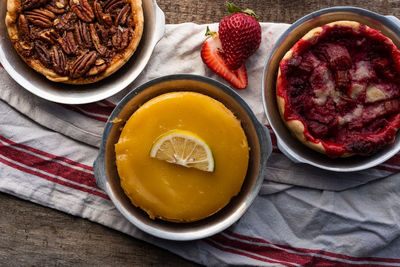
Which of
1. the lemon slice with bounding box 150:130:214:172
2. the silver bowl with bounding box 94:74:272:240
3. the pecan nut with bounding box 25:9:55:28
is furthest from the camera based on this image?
the pecan nut with bounding box 25:9:55:28

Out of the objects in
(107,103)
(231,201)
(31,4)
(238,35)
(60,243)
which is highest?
(31,4)

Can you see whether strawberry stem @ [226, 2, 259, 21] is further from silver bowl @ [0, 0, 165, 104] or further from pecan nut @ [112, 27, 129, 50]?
pecan nut @ [112, 27, 129, 50]

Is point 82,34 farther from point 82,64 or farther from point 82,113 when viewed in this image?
point 82,113

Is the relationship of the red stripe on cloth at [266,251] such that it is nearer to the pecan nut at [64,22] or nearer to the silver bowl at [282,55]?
the silver bowl at [282,55]

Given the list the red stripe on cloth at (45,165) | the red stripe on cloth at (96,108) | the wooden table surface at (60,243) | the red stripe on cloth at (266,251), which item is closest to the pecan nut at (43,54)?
the red stripe on cloth at (96,108)

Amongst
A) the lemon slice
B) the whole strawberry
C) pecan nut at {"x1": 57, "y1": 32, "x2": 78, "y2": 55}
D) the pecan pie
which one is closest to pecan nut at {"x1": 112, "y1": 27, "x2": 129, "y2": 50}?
the pecan pie

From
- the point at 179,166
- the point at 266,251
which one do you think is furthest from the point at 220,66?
the point at 266,251

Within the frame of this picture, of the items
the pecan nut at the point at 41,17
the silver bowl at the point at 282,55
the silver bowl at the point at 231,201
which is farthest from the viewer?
the pecan nut at the point at 41,17
